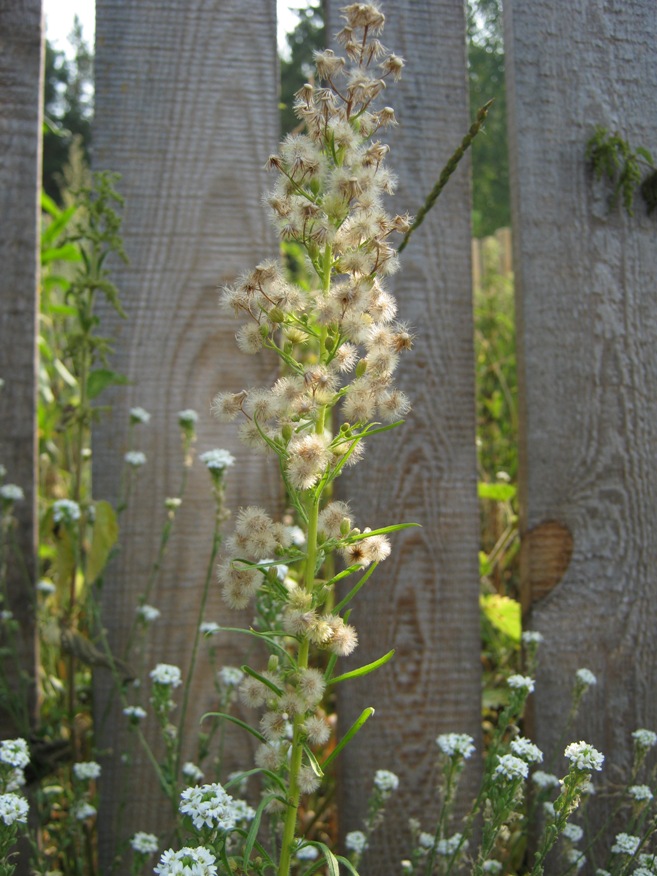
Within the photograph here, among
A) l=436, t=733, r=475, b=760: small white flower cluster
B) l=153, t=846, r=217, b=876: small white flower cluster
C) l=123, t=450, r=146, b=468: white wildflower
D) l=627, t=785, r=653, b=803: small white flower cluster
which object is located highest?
l=123, t=450, r=146, b=468: white wildflower

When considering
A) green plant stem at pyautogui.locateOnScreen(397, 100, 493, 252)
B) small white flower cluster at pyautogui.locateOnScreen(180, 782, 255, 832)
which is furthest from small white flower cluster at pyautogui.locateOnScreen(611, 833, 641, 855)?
green plant stem at pyautogui.locateOnScreen(397, 100, 493, 252)

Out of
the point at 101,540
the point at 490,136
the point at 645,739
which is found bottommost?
the point at 645,739

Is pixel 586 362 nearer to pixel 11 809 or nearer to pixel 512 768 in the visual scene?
pixel 512 768

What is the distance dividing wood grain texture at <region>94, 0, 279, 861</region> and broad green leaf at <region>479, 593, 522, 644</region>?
Result: 29.8 inches

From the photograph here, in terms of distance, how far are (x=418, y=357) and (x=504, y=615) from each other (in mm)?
821

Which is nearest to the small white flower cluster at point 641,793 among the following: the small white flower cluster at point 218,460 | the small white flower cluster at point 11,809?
the small white flower cluster at point 218,460

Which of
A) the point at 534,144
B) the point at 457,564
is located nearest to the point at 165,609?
the point at 457,564

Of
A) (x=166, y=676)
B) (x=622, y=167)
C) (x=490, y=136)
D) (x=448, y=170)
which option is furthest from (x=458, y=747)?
(x=490, y=136)

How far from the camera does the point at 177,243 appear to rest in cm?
206

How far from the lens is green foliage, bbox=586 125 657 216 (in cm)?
206

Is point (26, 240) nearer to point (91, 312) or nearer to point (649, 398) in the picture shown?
point (91, 312)

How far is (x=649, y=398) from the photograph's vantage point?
209 centimetres

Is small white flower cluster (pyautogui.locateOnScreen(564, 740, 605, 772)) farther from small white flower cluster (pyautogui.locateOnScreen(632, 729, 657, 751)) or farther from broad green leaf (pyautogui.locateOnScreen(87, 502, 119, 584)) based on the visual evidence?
broad green leaf (pyautogui.locateOnScreen(87, 502, 119, 584))

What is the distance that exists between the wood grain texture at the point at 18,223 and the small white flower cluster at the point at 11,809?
879mm
